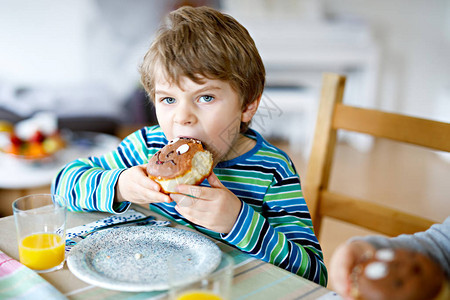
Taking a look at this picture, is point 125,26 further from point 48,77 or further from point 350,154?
point 350,154

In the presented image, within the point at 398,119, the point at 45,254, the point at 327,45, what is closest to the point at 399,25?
the point at 327,45

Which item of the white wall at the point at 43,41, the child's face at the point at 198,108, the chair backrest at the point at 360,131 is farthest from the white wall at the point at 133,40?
the child's face at the point at 198,108

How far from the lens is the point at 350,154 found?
407cm

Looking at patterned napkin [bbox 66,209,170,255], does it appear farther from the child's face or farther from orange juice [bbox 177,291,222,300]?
orange juice [bbox 177,291,222,300]

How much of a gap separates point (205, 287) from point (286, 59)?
12.1 ft

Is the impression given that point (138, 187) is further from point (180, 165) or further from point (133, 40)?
point (133, 40)

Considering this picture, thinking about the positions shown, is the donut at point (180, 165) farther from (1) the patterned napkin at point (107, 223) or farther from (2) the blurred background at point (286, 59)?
(2) the blurred background at point (286, 59)

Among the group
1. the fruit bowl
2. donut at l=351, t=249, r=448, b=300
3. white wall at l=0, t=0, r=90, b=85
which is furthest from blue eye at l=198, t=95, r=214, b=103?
white wall at l=0, t=0, r=90, b=85

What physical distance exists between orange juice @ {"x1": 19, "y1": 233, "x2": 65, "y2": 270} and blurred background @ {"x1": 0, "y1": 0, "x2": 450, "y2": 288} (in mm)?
2811

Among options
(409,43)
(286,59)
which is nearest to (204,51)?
(286,59)

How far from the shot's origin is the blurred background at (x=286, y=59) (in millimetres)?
3871

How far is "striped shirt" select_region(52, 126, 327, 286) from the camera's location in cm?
77

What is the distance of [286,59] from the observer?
13.1ft

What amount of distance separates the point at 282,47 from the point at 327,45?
0.45m
